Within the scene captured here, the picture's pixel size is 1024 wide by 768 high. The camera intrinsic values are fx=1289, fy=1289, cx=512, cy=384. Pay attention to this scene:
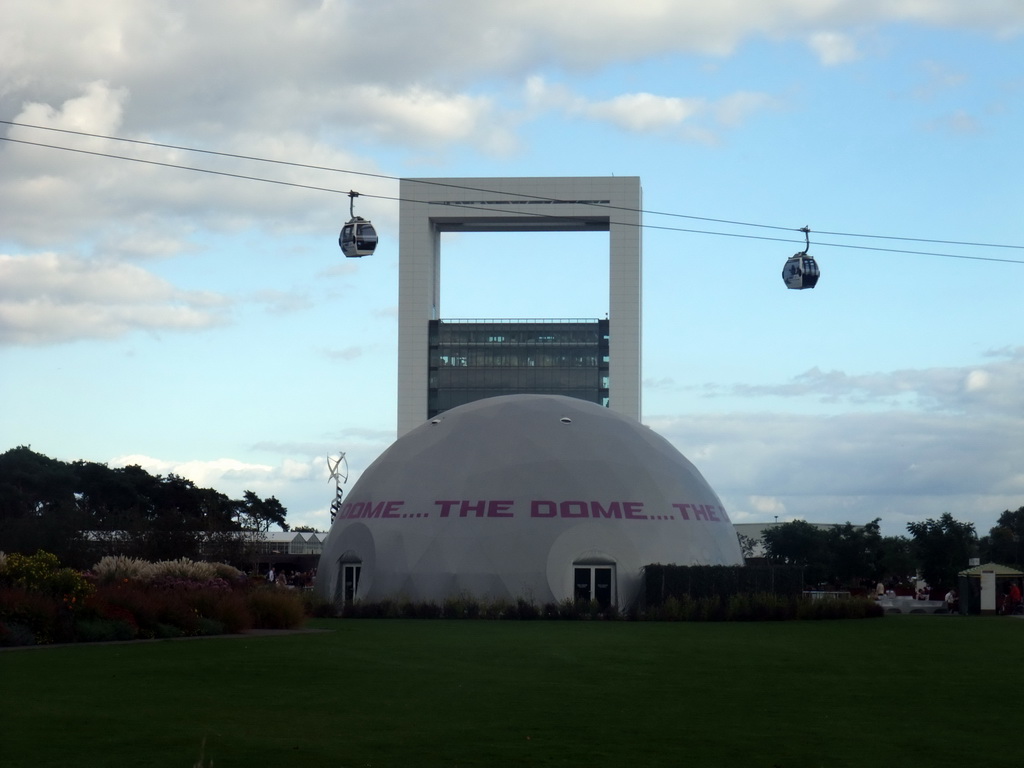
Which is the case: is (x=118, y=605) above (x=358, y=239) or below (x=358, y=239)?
below

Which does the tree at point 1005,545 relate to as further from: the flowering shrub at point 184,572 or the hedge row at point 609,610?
the flowering shrub at point 184,572

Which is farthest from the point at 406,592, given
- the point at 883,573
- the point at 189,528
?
the point at 883,573

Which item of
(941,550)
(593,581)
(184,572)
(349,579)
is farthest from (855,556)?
(184,572)

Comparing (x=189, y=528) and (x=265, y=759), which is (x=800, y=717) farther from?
(x=189, y=528)

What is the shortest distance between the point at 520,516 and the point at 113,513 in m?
39.2

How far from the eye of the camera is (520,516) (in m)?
38.0

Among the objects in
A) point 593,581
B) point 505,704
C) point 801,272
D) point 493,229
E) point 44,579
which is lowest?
point 593,581

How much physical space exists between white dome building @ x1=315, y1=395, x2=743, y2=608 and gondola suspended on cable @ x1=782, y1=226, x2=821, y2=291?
1279 cm

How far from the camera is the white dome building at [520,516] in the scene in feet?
123

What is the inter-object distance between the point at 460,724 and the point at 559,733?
1.03m

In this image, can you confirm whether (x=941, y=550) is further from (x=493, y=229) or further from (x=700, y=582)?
(x=493, y=229)

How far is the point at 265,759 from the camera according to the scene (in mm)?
9930

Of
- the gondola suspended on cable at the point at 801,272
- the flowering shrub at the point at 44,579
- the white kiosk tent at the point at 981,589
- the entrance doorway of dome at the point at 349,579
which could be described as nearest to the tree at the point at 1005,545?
the white kiosk tent at the point at 981,589

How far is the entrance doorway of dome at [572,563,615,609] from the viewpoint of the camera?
123 ft
